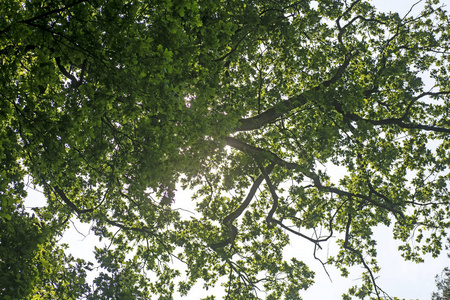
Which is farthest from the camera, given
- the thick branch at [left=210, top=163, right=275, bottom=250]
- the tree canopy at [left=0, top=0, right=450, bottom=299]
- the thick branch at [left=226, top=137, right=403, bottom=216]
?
the thick branch at [left=210, top=163, right=275, bottom=250]

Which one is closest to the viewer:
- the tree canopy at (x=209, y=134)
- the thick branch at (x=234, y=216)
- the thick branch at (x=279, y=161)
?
the tree canopy at (x=209, y=134)

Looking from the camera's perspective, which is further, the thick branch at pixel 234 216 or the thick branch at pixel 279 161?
the thick branch at pixel 234 216

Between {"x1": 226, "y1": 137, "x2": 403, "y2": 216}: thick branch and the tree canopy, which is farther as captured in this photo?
{"x1": 226, "y1": 137, "x2": 403, "y2": 216}: thick branch

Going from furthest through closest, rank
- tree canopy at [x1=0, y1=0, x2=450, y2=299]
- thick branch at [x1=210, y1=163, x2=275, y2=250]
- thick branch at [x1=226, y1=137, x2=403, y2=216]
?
thick branch at [x1=210, y1=163, x2=275, y2=250] → thick branch at [x1=226, y1=137, x2=403, y2=216] → tree canopy at [x1=0, y1=0, x2=450, y2=299]

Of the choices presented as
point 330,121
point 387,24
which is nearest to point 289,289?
point 330,121

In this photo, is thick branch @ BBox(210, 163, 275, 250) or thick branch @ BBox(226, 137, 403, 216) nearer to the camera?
thick branch @ BBox(226, 137, 403, 216)

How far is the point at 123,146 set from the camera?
9.29m

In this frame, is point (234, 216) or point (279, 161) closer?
point (279, 161)

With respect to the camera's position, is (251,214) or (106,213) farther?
(251,214)

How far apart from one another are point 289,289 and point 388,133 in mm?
8043

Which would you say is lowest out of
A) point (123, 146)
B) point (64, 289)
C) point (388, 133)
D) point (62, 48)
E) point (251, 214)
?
point (64, 289)

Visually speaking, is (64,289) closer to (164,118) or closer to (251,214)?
(164,118)

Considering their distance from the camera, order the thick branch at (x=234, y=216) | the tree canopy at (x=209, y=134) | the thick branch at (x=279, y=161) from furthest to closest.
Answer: the thick branch at (x=234, y=216) < the thick branch at (x=279, y=161) < the tree canopy at (x=209, y=134)

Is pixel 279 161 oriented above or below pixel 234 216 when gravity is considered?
above
